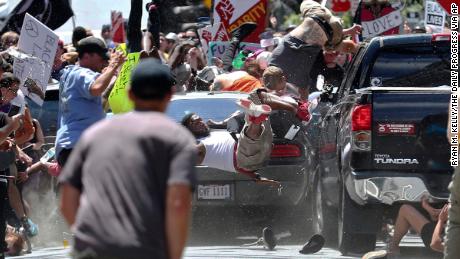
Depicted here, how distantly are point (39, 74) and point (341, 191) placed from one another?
4.51 m

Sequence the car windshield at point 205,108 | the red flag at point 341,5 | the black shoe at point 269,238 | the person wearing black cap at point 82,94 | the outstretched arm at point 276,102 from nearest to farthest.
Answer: the person wearing black cap at point 82,94, the black shoe at point 269,238, the outstretched arm at point 276,102, the car windshield at point 205,108, the red flag at point 341,5

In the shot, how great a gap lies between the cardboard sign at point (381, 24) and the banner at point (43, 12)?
427 centimetres

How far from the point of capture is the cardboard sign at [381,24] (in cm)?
2123

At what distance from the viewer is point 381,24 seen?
70.2 ft

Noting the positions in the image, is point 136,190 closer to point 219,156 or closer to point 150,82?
point 150,82

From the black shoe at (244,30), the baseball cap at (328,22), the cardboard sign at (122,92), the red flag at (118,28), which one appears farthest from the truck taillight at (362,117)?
the red flag at (118,28)

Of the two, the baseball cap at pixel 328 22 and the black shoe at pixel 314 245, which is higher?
the baseball cap at pixel 328 22

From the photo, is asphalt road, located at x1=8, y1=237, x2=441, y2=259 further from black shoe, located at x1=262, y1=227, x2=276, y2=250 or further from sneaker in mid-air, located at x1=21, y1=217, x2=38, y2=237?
sneaker in mid-air, located at x1=21, y1=217, x2=38, y2=237

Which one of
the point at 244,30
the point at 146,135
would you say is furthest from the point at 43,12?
the point at 146,135

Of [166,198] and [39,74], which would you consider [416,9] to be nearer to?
[39,74]

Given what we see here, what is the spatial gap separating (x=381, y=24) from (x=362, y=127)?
9.26 meters

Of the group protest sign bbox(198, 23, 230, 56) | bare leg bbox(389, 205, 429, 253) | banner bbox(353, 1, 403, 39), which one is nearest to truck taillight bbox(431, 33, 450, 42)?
bare leg bbox(389, 205, 429, 253)

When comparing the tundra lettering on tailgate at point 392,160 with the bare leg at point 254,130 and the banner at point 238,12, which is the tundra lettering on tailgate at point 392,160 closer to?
the bare leg at point 254,130

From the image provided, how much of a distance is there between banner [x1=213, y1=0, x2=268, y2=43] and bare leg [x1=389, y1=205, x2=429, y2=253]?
9839 mm
